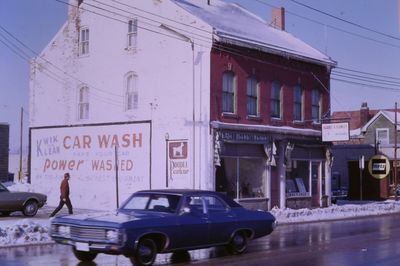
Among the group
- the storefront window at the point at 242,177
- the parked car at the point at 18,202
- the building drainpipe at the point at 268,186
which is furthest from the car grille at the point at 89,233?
the building drainpipe at the point at 268,186

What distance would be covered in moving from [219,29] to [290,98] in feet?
19.7

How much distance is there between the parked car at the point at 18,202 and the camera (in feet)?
76.5

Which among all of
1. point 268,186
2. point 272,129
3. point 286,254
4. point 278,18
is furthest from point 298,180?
point 286,254

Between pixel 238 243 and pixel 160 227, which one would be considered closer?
pixel 160 227

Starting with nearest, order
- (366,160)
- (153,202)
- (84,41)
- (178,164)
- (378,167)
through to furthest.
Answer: (153,202)
(178,164)
(84,41)
(378,167)
(366,160)

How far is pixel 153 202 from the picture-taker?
13359 mm

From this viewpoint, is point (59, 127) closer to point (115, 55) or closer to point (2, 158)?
point (115, 55)

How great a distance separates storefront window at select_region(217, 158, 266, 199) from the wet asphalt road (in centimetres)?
826

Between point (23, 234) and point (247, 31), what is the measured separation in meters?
16.8

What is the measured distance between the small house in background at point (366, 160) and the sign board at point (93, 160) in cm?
1241

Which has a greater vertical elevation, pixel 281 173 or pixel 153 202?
pixel 281 173

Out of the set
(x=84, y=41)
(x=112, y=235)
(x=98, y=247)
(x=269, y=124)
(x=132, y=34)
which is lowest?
(x=98, y=247)

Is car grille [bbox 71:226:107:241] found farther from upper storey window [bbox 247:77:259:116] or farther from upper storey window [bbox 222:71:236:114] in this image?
upper storey window [bbox 247:77:259:116]

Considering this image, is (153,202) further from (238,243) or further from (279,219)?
(279,219)
